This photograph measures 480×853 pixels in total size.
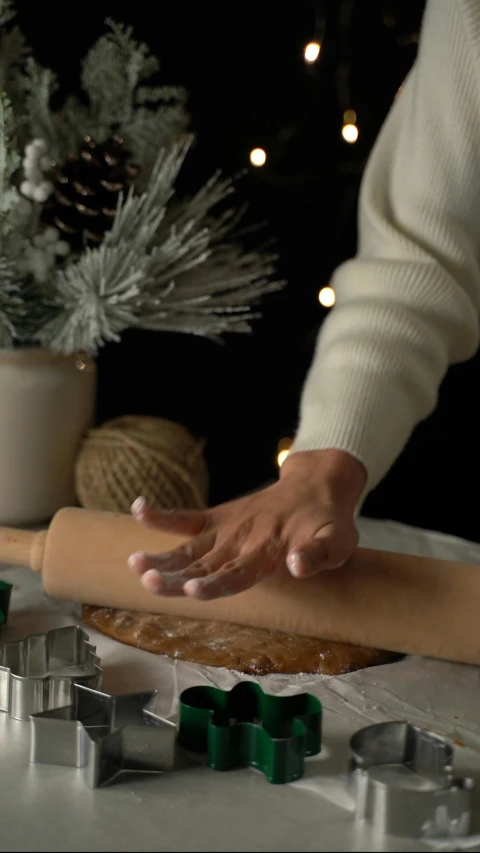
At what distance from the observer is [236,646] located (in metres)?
0.95

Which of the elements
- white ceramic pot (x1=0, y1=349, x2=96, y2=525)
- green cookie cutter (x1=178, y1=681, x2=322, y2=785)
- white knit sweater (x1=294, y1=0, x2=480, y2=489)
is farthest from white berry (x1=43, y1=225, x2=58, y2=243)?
green cookie cutter (x1=178, y1=681, x2=322, y2=785)

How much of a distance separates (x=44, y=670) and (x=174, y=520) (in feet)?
0.60

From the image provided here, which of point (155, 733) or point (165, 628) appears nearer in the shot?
point (155, 733)

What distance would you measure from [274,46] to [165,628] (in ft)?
3.41

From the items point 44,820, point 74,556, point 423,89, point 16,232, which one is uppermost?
point 423,89

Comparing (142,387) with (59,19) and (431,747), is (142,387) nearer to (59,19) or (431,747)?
(59,19)

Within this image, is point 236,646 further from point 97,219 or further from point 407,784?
point 97,219

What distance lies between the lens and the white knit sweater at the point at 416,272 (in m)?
1.10

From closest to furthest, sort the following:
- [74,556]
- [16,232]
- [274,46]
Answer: [74,556]
[16,232]
[274,46]

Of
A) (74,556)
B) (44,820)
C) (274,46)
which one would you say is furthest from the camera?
(274,46)

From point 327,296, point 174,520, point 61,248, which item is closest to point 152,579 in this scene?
point 174,520

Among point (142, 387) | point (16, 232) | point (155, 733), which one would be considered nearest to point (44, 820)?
point (155, 733)

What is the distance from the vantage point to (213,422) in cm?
174

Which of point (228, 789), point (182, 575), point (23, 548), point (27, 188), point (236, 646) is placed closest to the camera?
point (228, 789)
